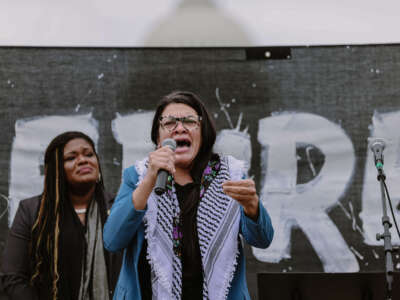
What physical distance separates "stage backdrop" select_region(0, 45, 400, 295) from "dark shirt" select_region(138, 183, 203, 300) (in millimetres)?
1708

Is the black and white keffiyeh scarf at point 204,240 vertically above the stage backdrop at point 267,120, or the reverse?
the stage backdrop at point 267,120

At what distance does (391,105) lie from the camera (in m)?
3.89

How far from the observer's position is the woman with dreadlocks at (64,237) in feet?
10.0

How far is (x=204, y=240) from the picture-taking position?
6.97ft

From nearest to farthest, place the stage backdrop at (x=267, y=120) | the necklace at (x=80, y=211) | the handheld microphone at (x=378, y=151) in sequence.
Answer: the handheld microphone at (x=378, y=151) → the necklace at (x=80, y=211) → the stage backdrop at (x=267, y=120)

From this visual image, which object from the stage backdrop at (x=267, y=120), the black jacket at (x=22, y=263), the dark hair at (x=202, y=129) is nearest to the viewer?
the dark hair at (x=202, y=129)

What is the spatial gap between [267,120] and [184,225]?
73.6 inches

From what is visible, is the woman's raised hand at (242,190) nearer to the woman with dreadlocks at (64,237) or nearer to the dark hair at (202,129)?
the dark hair at (202,129)

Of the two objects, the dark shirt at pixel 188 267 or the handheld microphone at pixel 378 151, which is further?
the handheld microphone at pixel 378 151

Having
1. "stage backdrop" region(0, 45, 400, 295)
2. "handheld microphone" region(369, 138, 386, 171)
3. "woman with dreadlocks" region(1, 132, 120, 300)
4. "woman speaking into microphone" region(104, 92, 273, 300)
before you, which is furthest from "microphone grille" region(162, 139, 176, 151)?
"stage backdrop" region(0, 45, 400, 295)

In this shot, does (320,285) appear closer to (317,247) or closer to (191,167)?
(191,167)

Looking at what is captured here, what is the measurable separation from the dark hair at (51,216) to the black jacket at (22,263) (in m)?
0.04

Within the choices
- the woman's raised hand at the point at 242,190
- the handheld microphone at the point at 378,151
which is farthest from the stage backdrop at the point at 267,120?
the woman's raised hand at the point at 242,190

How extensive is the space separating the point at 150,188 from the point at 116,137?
1.97 meters
